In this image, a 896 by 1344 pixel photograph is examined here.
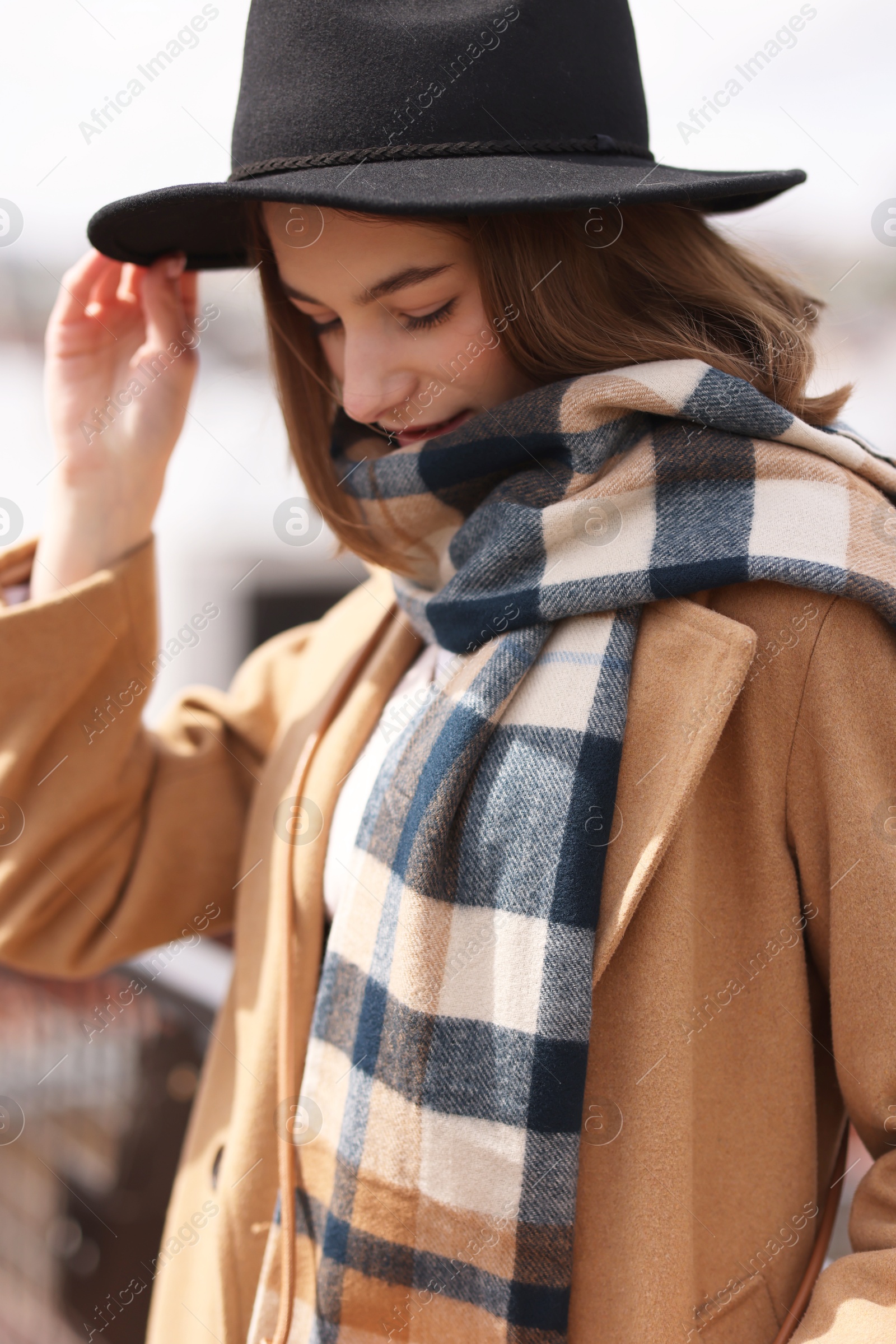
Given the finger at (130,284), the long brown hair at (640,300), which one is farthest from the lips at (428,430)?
the finger at (130,284)

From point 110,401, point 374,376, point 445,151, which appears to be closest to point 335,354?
point 374,376

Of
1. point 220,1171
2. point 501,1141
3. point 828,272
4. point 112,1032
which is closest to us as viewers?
point 501,1141

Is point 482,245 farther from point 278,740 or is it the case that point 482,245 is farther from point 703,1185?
point 703,1185

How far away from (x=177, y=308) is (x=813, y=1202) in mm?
1576

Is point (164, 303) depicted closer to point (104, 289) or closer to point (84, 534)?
point (104, 289)

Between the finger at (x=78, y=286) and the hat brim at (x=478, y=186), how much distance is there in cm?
40

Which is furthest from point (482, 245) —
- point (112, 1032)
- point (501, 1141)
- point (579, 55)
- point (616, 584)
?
point (112, 1032)

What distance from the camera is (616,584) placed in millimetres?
965

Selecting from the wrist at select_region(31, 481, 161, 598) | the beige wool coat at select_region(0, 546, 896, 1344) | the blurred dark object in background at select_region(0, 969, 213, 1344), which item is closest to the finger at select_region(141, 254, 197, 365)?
the wrist at select_region(31, 481, 161, 598)

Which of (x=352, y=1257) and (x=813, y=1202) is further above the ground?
(x=352, y=1257)

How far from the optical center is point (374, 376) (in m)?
1.14

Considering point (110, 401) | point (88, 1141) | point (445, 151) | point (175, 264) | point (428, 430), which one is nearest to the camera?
point (445, 151)

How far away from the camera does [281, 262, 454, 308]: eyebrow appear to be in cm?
107

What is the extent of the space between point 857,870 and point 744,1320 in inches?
20.4
